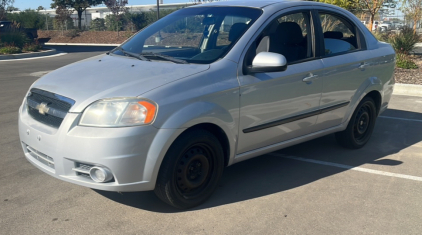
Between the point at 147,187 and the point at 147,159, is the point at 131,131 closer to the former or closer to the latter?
the point at 147,159

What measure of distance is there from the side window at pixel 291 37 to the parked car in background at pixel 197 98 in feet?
0.04

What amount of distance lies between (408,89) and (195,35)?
7.38 m

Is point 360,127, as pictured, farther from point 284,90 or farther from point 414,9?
point 414,9

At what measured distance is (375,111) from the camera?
5.79 metres

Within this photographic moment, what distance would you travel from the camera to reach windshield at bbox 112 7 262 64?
4125mm

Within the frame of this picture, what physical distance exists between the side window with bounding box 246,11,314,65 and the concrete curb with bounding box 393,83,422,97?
6.36 m

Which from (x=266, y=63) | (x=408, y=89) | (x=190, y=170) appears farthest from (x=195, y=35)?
(x=408, y=89)

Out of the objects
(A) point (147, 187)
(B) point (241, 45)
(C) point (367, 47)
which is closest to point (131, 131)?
(A) point (147, 187)

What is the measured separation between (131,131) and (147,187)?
1.62 feet

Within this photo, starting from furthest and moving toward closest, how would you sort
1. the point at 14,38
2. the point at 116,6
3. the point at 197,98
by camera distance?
the point at 116,6
the point at 14,38
the point at 197,98

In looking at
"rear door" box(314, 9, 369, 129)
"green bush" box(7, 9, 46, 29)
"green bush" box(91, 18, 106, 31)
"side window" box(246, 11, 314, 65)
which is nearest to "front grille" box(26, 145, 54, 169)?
"side window" box(246, 11, 314, 65)

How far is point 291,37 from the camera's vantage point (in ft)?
15.8

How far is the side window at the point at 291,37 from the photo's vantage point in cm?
448

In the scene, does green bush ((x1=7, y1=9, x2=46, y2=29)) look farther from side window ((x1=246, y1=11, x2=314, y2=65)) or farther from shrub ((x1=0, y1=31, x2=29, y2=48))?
side window ((x1=246, y1=11, x2=314, y2=65))
